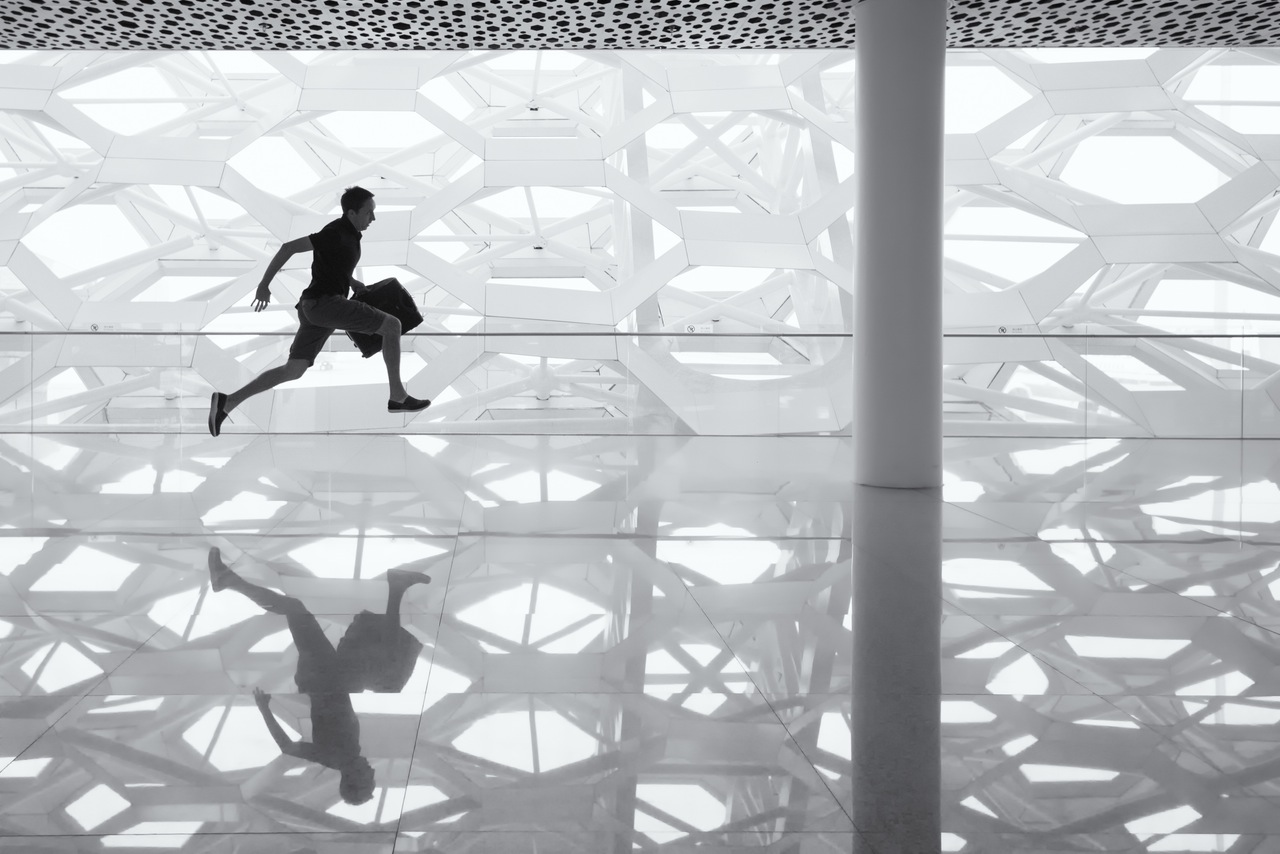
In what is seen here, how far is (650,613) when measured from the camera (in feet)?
11.2

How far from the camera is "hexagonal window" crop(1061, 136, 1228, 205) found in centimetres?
2275

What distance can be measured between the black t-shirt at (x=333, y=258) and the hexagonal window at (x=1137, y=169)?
17.6m

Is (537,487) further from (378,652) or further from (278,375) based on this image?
(378,652)

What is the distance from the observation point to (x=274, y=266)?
18.3 feet

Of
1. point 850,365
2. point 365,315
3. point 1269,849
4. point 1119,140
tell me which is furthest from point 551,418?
point 1119,140

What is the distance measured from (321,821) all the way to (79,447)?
8.73 meters

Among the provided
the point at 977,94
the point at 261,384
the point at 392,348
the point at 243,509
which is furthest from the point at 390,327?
the point at 977,94

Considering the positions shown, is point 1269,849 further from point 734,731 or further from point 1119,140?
point 1119,140

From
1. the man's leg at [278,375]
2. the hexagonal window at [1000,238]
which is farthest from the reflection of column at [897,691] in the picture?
the hexagonal window at [1000,238]

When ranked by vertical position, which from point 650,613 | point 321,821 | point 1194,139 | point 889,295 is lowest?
point 321,821

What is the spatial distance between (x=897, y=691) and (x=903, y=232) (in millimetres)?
4818

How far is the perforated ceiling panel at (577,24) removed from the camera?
7.19m

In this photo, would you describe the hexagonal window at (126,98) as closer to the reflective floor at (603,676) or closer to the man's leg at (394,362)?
the man's leg at (394,362)

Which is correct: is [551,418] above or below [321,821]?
above
